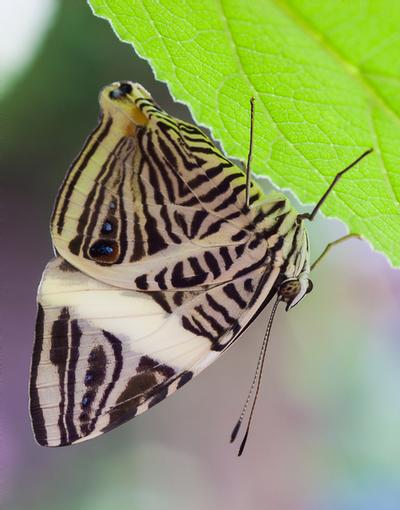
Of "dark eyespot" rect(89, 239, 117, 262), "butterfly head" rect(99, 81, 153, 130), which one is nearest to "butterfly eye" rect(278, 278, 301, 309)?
"dark eyespot" rect(89, 239, 117, 262)

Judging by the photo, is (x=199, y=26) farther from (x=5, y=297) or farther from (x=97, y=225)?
(x=5, y=297)

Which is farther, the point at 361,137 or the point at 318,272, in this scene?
the point at 318,272

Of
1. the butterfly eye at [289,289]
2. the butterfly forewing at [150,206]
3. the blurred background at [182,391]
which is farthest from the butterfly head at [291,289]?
the blurred background at [182,391]

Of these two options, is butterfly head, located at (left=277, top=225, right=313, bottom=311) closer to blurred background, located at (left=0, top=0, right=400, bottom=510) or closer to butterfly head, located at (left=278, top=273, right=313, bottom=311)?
butterfly head, located at (left=278, top=273, right=313, bottom=311)

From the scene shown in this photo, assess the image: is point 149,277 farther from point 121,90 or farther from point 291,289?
point 121,90

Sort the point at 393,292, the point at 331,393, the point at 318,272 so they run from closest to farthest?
1. the point at 393,292
2. the point at 331,393
3. the point at 318,272

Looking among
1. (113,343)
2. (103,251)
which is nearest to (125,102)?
(103,251)

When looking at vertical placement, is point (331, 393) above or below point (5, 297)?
above

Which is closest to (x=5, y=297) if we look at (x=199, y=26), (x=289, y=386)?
(x=289, y=386)

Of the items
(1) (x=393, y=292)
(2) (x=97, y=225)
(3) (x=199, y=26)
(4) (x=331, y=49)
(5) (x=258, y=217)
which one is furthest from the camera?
(1) (x=393, y=292)
